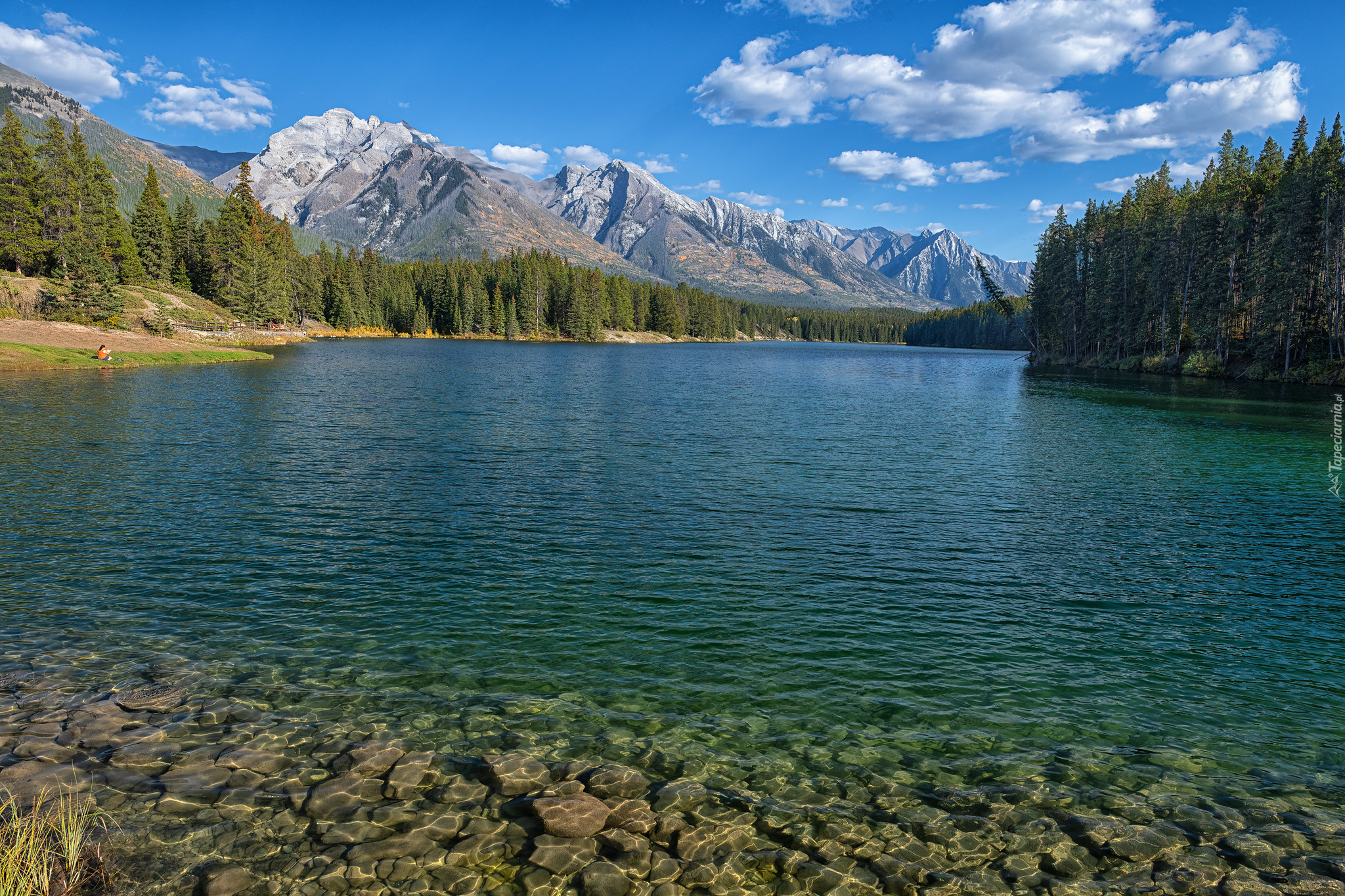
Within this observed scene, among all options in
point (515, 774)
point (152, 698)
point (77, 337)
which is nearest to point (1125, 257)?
point (515, 774)

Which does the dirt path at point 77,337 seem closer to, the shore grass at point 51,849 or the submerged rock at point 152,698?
the submerged rock at point 152,698

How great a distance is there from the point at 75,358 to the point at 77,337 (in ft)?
37.7

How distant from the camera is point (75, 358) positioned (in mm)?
66688

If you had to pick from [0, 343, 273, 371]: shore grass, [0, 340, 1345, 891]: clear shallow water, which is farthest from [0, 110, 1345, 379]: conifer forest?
[0, 340, 1345, 891]: clear shallow water

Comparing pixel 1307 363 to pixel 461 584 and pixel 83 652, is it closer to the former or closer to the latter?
pixel 461 584

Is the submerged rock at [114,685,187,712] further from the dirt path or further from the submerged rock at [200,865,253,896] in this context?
the dirt path

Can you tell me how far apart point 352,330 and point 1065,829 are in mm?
211595

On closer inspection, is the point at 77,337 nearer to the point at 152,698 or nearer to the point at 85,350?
the point at 85,350

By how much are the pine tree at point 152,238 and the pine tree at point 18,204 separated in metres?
19.9

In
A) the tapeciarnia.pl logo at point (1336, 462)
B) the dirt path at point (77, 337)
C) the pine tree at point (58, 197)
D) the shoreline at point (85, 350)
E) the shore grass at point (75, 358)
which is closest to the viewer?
the tapeciarnia.pl logo at point (1336, 462)

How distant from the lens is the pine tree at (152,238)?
118000mm

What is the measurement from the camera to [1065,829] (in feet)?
30.0

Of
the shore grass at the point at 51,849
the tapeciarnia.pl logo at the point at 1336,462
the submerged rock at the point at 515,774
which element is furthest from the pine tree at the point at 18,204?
the tapeciarnia.pl logo at the point at 1336,462

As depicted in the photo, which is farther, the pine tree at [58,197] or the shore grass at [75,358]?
the pine tree at [58,197]
